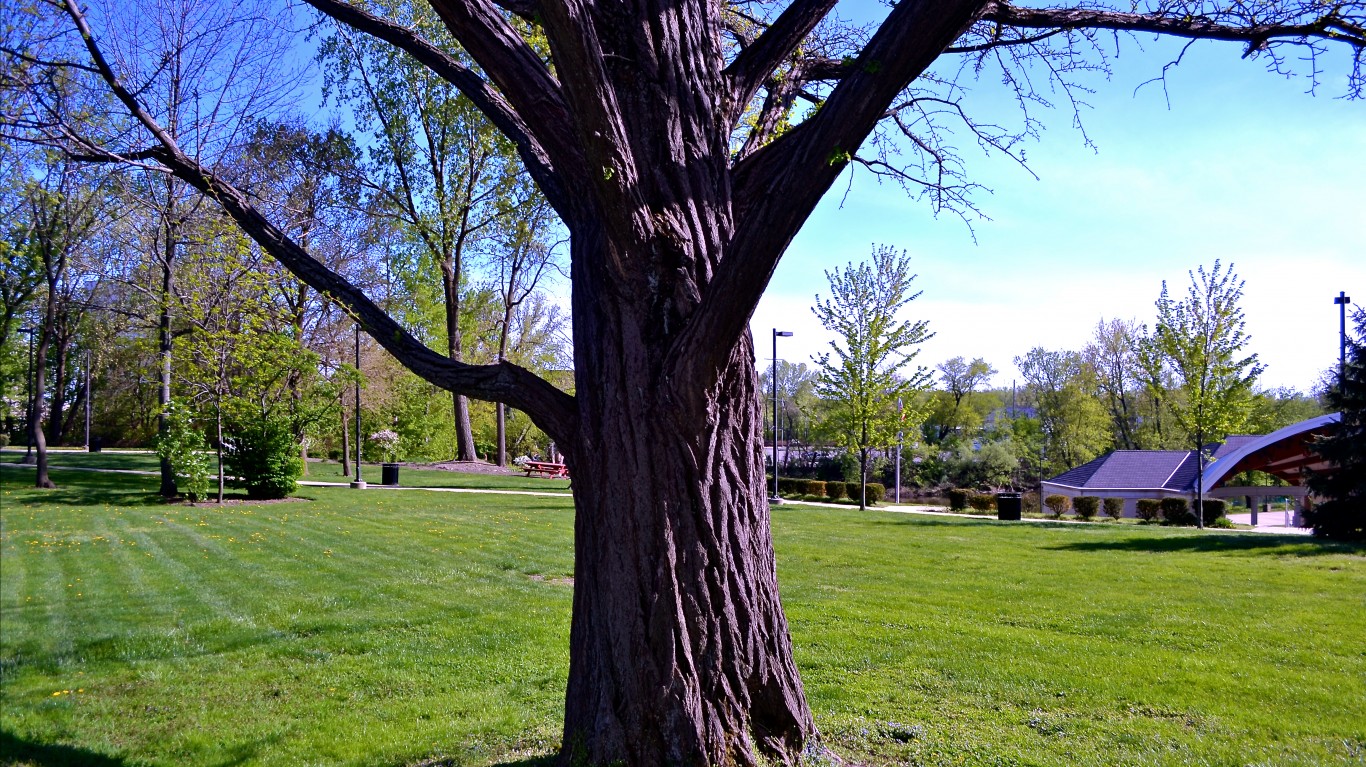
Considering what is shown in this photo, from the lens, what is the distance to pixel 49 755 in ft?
15.4

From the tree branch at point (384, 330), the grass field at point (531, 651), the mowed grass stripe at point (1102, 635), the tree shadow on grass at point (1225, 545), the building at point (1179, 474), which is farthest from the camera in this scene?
the building at point (1179, 474)

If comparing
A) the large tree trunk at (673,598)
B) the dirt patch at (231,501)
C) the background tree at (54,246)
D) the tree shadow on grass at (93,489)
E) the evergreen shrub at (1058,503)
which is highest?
the background tree at (54,246)

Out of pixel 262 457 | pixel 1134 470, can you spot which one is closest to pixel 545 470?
pixel 262 457

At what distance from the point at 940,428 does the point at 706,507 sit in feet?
183

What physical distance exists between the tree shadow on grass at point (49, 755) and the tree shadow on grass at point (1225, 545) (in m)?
14.7

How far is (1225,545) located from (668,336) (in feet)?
54.2

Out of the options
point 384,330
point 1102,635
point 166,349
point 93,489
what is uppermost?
point 166,349

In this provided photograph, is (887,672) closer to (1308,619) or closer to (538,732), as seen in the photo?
(538,732)

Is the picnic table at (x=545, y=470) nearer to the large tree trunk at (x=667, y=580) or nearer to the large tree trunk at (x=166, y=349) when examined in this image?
the large tree trunk at (x=166, y=349)

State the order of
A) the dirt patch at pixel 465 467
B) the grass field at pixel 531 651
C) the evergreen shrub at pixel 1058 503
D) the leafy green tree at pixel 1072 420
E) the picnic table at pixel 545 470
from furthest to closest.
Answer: the leafy green tree at pixel 1072 420, the picnic table at pixel 545 470, the dirt patch at pixel 465 467, the evergreen shrub at pixel 1058 503, the grass field at pixel 531 651

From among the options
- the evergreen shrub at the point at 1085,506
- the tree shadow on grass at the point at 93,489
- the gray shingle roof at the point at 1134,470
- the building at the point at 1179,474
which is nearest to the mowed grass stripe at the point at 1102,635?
the evergreen shrub at the point at 1085,506

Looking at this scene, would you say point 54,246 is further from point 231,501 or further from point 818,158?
point 818,158

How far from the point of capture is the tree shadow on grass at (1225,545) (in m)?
15.3

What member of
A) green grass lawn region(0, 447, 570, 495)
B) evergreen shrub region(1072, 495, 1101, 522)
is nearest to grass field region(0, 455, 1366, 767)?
evergreen shrub region(1072, 495, 1101, 522)
